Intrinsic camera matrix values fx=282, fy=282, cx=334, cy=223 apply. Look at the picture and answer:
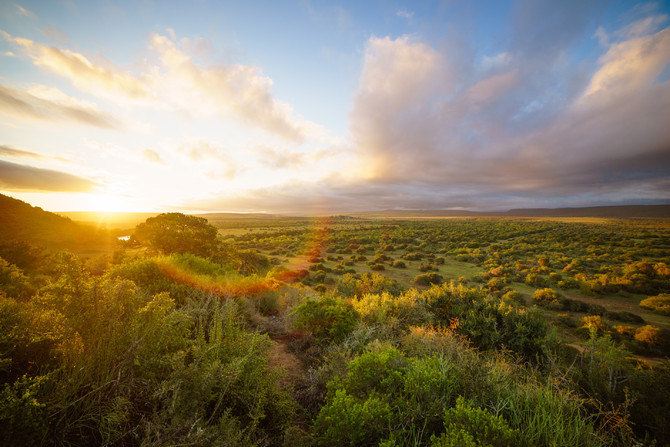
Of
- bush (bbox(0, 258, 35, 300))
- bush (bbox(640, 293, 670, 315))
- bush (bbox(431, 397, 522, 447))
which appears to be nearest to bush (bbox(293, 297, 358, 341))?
bush (bbox(431, 397, 522, 447))

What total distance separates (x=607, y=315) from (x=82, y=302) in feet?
70.4

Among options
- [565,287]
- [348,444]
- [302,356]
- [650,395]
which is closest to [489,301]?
[650,395]

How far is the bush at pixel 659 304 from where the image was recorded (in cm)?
1531

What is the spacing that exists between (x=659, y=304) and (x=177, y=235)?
2769 cm

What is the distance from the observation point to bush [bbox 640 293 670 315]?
15.3 m

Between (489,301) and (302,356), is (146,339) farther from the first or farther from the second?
(489,301)

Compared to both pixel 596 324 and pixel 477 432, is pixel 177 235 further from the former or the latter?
pixel 596 324

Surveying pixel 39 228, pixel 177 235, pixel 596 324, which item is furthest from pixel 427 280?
pixel 39 228

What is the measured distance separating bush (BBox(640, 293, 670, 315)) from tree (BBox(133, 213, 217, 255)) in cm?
2550

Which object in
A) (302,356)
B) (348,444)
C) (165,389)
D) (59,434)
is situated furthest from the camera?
(302,356)

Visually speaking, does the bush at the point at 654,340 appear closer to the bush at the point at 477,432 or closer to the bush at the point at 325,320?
the bush at the point at 325,320

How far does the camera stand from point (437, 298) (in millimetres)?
10164

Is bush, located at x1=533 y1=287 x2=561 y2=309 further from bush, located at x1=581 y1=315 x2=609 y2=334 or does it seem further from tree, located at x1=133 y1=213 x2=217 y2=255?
tree, located at x1=133 y1=213 x2=217 y2=255

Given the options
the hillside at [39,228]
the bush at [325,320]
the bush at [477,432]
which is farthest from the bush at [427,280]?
the hillside at [39,228]
